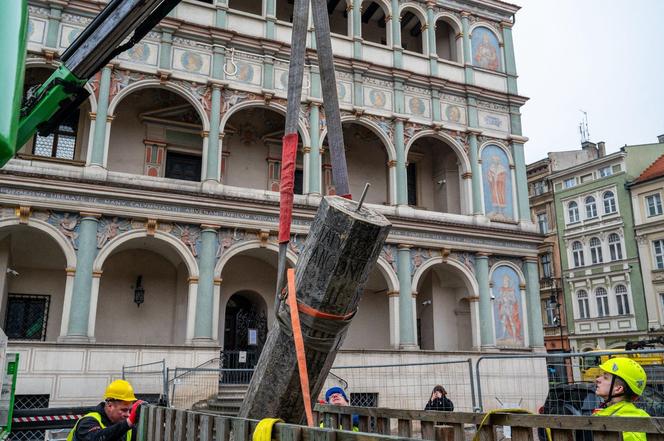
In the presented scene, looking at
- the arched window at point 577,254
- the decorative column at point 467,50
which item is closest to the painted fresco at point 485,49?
the decorative column at point 467,50

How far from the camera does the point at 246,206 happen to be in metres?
16.3

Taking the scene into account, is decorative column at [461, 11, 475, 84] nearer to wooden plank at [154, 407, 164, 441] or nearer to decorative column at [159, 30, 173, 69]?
decorative column at [159, 30, 173, 69]

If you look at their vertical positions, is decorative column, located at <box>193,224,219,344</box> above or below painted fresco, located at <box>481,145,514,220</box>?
below

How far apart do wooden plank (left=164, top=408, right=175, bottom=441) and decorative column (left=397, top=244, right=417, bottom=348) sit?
14361mm

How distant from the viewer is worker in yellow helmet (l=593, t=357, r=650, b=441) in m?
3.56

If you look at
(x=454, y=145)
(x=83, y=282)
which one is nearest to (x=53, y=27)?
(x=83, y=282)

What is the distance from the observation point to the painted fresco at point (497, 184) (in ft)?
65.9

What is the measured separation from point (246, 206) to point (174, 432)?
515 inches

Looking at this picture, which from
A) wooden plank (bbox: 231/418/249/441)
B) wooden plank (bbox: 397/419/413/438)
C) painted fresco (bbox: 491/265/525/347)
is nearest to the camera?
wooden plank (bbox: 231/418/249/441)

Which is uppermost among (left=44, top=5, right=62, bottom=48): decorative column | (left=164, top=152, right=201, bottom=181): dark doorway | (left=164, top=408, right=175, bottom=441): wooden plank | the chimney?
the chimney

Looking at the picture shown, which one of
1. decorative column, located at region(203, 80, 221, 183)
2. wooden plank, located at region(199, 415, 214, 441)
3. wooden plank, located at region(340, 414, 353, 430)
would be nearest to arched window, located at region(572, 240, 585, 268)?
decorative column, located at region(203, 80, 221, 183)

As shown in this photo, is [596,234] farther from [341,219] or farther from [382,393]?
[341,219]

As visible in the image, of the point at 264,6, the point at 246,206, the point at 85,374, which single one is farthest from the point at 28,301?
the point at 264,6

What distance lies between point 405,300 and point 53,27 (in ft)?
42.3
